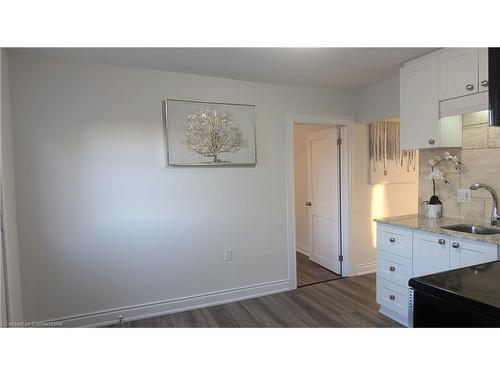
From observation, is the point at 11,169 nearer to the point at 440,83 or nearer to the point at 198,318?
the point at 198,318

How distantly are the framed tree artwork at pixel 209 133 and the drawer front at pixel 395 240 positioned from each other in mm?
1429

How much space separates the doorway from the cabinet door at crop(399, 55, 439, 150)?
1.08m

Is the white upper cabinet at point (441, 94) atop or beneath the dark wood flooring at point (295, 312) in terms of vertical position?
atop

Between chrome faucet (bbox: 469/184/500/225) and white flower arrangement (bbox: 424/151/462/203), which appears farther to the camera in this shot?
white flower arrangement (bbox: 424/151/462/203)

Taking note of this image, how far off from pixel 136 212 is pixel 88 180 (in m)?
0.48

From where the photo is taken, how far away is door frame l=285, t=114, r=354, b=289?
3.33 meters

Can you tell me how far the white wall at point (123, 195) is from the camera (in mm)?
2383

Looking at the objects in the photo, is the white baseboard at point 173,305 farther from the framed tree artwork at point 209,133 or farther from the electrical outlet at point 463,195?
the electrical outlet at point 463,195

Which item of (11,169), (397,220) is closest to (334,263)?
(397,220)

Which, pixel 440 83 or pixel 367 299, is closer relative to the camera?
pixel 440 83

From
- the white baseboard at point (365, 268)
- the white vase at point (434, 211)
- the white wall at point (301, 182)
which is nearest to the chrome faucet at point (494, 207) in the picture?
the white vase at point (434, 211)

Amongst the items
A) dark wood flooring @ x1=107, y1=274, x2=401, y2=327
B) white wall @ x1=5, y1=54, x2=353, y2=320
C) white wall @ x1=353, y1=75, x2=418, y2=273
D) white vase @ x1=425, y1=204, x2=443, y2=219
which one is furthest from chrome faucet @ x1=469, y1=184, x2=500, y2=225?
white wall @ x1=5, y1=54, x2=353, y2=320

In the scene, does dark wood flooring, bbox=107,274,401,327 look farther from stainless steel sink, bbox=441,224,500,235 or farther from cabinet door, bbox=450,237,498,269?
stainless steel sink, bbox=441,224,500,235

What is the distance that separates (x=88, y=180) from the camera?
2531 mm
